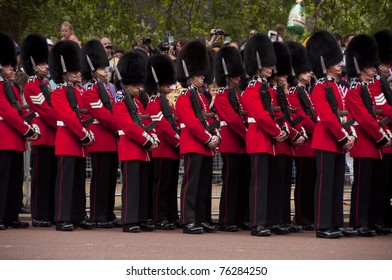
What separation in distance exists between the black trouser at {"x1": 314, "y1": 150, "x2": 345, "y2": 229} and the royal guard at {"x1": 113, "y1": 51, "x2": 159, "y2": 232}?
160 cm

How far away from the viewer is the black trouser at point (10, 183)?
13.3 metres

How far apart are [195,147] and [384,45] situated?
6.92 ft

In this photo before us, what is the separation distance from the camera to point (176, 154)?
13.7 meters

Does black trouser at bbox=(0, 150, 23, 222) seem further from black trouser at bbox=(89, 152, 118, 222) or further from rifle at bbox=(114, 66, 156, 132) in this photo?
rifle at bbox=(114, 66, 156, 132)

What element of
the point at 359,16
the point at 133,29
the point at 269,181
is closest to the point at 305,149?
the point at 269,181

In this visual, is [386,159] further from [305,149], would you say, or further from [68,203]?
[68,203]

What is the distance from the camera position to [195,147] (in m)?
13.1

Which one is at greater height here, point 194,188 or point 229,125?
point 229,125

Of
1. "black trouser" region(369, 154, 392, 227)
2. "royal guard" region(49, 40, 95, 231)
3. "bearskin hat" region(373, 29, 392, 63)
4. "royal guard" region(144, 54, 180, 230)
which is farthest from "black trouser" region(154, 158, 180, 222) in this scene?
"bearskin hat" region(373, 29, 392, 63)

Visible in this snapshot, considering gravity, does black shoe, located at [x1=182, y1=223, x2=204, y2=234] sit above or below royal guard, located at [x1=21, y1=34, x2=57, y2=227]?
below

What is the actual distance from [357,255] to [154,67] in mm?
3409

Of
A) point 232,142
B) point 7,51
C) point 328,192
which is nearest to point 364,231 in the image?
point 328,192

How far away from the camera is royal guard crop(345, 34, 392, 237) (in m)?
12.7

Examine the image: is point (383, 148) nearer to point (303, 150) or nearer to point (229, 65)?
point (303, 150)
